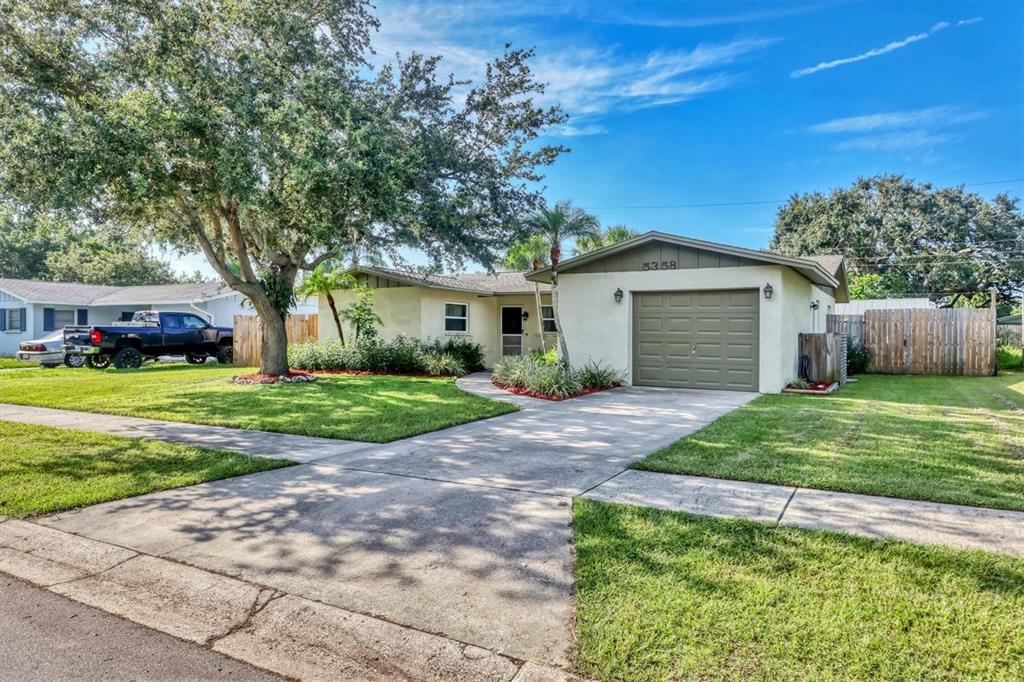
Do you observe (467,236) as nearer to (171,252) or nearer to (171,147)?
(171,147)

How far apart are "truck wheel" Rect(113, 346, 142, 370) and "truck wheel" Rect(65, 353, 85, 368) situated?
1.83m

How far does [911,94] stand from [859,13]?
976cm

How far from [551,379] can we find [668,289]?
3.53 metres

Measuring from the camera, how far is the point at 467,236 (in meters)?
13.0

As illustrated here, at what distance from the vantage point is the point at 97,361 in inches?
721

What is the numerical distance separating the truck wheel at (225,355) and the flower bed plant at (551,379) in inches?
501

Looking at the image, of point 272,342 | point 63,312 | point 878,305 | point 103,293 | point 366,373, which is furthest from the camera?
point 103,293

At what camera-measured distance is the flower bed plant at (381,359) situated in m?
16.2

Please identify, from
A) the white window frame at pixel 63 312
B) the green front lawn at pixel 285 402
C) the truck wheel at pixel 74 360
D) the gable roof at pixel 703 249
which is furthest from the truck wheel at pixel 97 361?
the gable roof at pixel 703 249

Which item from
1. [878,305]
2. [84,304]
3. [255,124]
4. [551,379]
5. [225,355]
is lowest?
[551,379]

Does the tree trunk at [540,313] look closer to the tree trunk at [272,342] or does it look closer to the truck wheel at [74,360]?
the tree trunk at [272,342]

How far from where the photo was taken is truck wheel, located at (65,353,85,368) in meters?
18.7

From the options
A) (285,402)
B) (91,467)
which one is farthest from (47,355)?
(91,467)

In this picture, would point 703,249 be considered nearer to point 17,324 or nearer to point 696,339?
point 696,339
